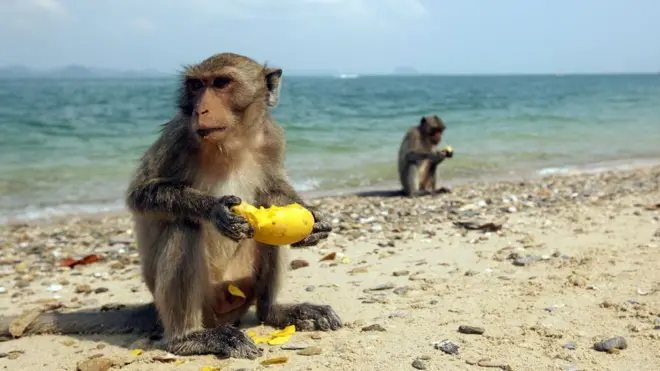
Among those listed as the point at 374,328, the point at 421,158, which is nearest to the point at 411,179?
the point at 421,158

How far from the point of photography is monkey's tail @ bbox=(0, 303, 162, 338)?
504 centimetres

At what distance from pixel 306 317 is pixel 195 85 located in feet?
5.98

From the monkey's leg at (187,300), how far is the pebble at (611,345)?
6.91 feet

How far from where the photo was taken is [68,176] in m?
15.1

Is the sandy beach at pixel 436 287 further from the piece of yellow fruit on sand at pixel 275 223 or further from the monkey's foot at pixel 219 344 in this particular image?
A: the piece of yellow fruit on sand at pixel 275 223

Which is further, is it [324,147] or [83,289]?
[324,147]

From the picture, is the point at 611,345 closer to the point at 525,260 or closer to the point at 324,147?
the point at 525,260

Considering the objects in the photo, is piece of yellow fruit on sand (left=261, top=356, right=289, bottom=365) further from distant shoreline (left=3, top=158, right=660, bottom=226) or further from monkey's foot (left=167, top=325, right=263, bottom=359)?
distant shoreline (left=3, top=158, right=660, bottom=226)

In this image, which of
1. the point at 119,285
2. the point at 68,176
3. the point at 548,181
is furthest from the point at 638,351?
the point at 68,176

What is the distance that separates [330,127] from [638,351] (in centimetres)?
2278

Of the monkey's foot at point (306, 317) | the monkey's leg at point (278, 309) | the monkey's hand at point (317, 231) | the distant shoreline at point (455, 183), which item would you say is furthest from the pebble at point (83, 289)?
the distant shoreline at point (455, 183)

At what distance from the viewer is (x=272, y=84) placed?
5031 millimetres

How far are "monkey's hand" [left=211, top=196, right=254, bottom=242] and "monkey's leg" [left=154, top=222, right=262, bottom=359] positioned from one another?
37cm

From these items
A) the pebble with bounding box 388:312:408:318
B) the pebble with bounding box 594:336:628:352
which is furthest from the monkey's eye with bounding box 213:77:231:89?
the pebble with bounding box 594:336:628:352
